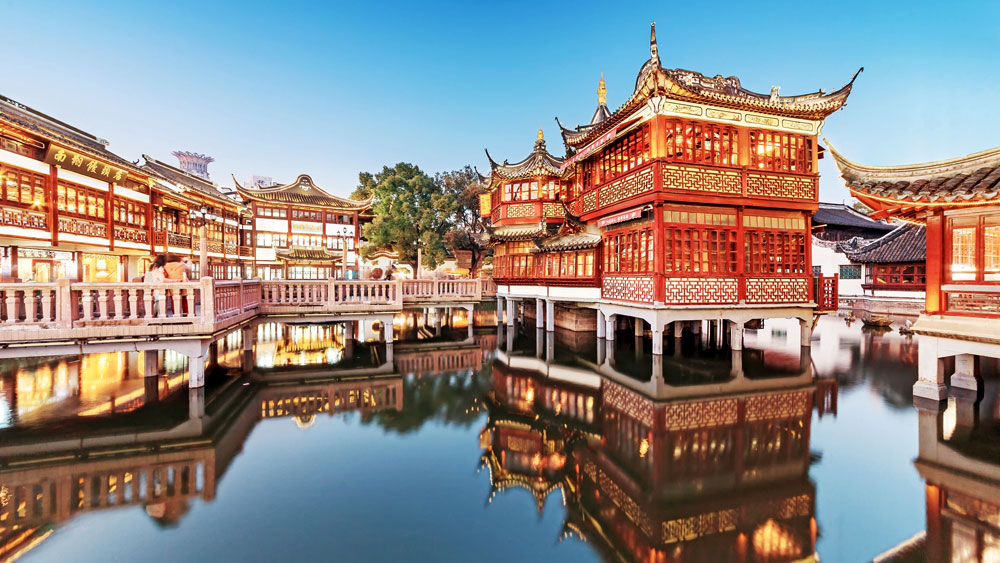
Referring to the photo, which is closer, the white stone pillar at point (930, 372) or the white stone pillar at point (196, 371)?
the white stone pillar at point (930, 372)

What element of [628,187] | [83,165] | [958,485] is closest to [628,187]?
[628,187]

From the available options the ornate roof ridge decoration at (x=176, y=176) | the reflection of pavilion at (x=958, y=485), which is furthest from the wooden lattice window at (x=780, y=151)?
the ornate roof ridge decoration at (x=176, y=176)

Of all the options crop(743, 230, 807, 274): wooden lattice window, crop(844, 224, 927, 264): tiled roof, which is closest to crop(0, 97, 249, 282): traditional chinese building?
crop(743, 230, 807, 274): wooden lattice window

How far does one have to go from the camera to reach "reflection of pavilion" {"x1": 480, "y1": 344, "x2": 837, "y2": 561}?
4.50 meters

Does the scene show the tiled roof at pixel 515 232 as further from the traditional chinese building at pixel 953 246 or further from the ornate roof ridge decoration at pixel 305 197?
the ornate roof ridge decoration at pixel 305 197

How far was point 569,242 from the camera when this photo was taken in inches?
692

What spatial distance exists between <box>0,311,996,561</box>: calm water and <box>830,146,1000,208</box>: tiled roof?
4.21 metres

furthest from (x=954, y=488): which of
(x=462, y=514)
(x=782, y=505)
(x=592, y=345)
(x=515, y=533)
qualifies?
(x=592, y=345)

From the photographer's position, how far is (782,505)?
16.7ft

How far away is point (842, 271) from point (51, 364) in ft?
143

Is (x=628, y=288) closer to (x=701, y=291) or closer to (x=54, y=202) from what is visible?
(x=701, y=291)

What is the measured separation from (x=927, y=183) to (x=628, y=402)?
24.7 ft

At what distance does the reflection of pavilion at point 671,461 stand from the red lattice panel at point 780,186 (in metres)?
6.00

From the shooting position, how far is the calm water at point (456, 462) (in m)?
4.48
